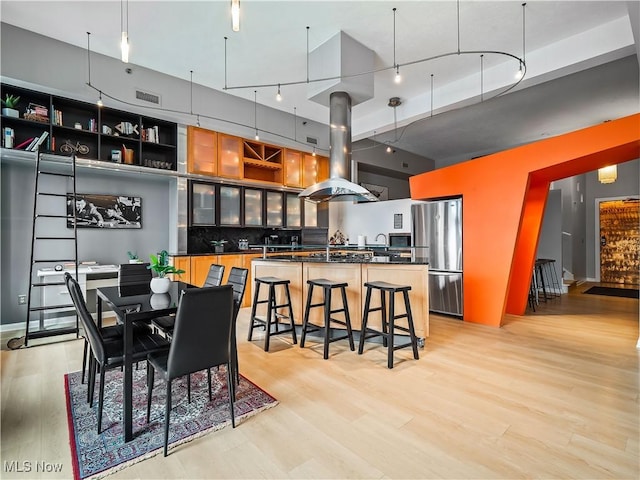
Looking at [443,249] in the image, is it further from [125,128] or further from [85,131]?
[85,131]

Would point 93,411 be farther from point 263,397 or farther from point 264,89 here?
point 264,89

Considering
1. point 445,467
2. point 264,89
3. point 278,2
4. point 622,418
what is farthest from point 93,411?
point 264,89

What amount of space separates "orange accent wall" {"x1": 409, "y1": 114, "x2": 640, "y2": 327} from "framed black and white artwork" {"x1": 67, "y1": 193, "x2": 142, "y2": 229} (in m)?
4.97

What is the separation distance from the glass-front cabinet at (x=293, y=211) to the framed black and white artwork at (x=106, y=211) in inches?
112

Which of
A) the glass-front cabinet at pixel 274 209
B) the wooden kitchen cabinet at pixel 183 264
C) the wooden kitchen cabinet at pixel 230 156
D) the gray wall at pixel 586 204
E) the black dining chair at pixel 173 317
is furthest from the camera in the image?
the gray wall at pixel 586 204

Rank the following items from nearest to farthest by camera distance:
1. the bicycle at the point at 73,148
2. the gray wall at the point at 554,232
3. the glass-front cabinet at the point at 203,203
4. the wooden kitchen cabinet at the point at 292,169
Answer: the bicycle at the point at 73,148 → the glass-front cabinet at the point at 203,203 → the wooden kitchen cabinet at the point at 292,169 → the gray wall at the point at 554,232

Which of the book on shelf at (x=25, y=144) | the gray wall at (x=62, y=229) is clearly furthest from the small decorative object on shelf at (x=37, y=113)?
the gray wall at (x=62, y=229)

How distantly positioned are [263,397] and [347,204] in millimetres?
6170

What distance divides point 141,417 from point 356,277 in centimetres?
246

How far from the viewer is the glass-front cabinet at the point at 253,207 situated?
21.0ft

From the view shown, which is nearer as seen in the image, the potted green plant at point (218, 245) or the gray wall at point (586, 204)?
the potted green plant at point (218, 245)

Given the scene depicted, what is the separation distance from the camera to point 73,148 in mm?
4520

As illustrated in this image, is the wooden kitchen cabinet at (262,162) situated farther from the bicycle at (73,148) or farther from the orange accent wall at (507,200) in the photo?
the orange accent wall at (507,200)

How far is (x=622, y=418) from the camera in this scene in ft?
7.45
